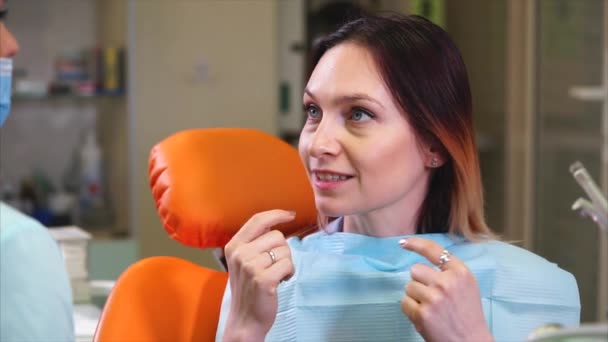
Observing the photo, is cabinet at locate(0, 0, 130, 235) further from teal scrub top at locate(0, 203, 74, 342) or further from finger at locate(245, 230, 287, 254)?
finger at locate(245, 230, 287, 254)

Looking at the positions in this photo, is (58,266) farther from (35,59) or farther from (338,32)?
(35,59)

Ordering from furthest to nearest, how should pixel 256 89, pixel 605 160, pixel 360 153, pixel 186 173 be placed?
pixel 256 89
pixel 605 160
pixel 186 173
pixel 360 153

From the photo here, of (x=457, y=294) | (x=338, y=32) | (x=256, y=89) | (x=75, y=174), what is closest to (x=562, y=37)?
(x=256, y=89)

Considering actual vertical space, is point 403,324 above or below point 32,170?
above

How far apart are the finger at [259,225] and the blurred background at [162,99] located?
70.4 inches

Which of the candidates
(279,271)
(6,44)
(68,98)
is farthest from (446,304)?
(68,98)

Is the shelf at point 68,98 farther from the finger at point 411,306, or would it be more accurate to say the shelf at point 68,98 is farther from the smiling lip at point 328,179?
the finger at point 411,306

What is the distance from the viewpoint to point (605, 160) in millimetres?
3021

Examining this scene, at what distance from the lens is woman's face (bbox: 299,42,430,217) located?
4.04 feet

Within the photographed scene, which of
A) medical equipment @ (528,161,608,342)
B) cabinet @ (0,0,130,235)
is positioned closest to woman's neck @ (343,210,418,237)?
medical equipment @ (528,161,608,342)

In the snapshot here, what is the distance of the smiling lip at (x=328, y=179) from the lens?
123 centimetres

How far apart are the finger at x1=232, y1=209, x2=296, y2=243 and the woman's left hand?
215mm

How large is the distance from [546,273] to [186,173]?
22.1 inches

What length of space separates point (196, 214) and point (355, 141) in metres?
0.31
